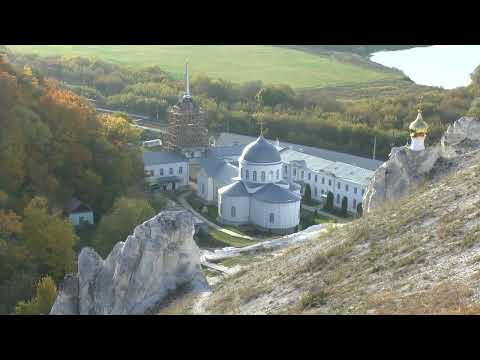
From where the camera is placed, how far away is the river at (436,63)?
86.4m

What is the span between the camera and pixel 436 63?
3883 inches

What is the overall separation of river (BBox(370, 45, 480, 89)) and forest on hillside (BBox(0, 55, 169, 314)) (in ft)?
177

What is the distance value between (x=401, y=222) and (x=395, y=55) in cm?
9240

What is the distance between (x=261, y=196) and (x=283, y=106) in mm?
32565

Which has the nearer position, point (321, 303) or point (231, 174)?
point (321, 303)

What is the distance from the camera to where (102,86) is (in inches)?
3253

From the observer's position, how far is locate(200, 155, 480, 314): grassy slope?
1083 cm

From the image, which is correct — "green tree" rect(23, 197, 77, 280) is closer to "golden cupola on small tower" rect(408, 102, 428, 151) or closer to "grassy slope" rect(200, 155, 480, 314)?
"grassy slope" rect(200, 155, 480, 314)

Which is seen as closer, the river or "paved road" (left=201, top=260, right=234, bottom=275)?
"paved road" (left=201, top=260, right=234, bottom=275)

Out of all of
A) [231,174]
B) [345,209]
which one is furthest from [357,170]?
[231,174]

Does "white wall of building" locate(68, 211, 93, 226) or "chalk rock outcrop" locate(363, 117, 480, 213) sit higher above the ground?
"chalk rock outcrop" locate(363, 117, 480, 213)

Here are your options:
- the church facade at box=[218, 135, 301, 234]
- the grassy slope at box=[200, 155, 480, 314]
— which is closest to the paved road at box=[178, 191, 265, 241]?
the church facade at box=[218, 135, 301, 234]

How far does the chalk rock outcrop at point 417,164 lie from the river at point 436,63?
6147cm

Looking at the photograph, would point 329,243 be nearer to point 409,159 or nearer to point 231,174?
point 409,159
